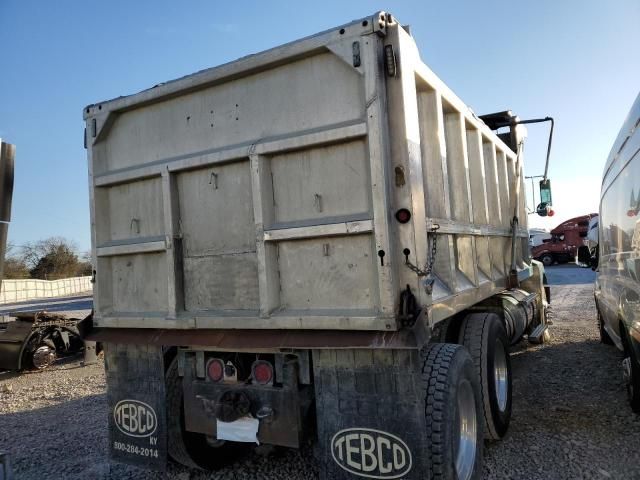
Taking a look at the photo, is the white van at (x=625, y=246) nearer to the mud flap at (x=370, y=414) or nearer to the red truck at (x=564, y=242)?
the mud flap at (x=370, y=414)

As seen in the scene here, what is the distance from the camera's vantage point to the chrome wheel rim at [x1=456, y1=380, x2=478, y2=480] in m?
2.94

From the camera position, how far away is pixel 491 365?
150 inches

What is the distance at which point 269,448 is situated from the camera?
374 cm

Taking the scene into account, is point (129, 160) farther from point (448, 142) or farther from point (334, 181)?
point (448, 142)

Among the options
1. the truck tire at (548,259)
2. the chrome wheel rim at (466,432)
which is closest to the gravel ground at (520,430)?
the chrome wheel rim at (466,432)

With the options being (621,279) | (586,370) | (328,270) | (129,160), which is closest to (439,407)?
(328,270)

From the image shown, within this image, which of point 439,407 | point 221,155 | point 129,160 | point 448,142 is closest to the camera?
point 439,407

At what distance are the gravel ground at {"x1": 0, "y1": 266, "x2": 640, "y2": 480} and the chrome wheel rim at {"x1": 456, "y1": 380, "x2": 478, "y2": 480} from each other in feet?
1.59

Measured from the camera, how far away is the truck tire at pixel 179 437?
3326mm

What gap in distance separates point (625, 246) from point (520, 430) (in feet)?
6.16

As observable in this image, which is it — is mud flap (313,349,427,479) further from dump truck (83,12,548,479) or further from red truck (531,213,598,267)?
red truck (531,213,598,267)

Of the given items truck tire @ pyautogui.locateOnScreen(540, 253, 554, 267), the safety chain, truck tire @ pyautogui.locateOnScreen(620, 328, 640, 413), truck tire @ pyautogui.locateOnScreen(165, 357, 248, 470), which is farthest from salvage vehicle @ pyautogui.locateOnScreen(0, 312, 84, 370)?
truck tire @ pyautogui.locateOnScreen(540, 253, 554, 267)

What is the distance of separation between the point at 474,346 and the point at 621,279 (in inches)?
76.3

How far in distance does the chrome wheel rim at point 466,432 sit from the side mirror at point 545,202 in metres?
5.19
